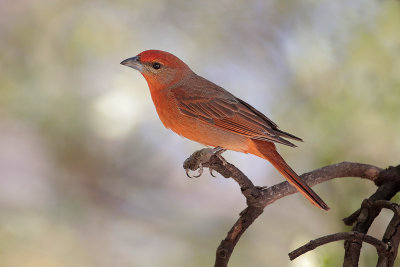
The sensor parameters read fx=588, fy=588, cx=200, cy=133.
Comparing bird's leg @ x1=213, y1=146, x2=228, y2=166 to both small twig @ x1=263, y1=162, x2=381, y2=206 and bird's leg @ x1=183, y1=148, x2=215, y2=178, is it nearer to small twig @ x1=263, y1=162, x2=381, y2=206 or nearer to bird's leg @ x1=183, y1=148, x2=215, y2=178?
bird's leg @ x1=183, y1=148, x2=215, y2=178

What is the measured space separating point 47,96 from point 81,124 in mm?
272

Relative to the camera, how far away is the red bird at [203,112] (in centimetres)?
287

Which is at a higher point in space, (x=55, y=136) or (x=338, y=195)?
(x=55, y=136)

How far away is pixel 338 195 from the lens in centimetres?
337

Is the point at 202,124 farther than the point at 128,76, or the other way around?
the point at 128,76

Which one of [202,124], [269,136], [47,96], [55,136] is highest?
[47,96]

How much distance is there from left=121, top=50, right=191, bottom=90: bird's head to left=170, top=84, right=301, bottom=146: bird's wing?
0.26 ft

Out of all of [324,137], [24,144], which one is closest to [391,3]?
[324,137]

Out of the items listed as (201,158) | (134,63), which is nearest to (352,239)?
(201,158)

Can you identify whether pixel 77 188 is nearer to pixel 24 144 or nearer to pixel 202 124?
pixel 24 144

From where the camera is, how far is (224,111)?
313 centimetres

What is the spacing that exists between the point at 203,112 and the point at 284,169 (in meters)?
0.65

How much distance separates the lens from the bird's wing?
9.54 ft

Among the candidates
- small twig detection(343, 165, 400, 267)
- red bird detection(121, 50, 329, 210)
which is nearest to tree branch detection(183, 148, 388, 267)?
red bird detection(121, 50, 329, 210)
